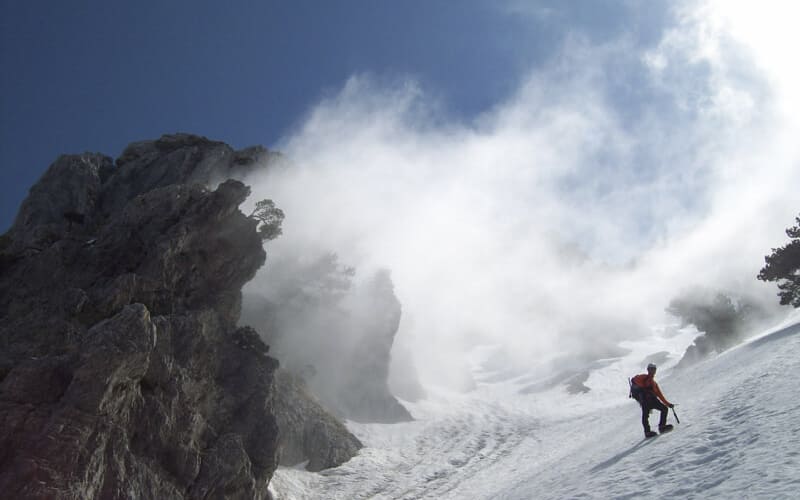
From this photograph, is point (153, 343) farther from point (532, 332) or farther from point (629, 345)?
point (532, 332)


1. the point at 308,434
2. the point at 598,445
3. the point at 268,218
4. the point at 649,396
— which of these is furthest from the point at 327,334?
the point at 649,396

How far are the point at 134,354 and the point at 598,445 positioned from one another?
64.5 ft

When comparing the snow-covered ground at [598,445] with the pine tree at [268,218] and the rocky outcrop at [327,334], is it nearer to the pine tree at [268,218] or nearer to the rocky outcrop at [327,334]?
the rocky outcrop at [327,334]

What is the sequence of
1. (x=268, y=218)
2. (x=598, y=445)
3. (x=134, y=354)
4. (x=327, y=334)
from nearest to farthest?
1. (x=134, y=354)
2. (x=598, y=445)
3. (x=268, y=218)
4. (x=327, y=334)

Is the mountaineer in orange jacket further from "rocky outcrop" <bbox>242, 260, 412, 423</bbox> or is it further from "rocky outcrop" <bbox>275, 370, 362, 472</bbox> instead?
"rocky outcrop" <bbox>242, 260, 412, 423</bbox>

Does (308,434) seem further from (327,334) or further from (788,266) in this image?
(788,266)

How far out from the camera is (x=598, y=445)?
21344mm

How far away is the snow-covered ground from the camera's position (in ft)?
34.9

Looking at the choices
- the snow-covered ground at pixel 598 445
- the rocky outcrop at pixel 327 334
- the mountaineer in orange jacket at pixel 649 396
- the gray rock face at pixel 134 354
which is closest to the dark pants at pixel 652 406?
the mountaineer in orange jacket at pixel 649 396

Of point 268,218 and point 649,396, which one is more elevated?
point 268,218

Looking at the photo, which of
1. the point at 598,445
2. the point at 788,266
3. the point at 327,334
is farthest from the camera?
the point at 327,334

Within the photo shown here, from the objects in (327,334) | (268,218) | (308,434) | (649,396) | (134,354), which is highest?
(268,218)

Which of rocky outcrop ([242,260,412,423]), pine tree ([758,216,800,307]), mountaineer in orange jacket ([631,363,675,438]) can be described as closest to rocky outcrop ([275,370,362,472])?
rocky outcrop ([242,260,412,423])

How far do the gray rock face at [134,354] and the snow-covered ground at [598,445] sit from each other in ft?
18.0
